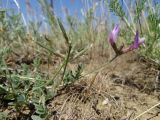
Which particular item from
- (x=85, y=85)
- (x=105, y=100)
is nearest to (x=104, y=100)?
(x=105, y=100)

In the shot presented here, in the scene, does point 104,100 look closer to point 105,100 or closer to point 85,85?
point 105,100

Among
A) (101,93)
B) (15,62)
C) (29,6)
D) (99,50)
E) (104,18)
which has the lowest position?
(101,93)

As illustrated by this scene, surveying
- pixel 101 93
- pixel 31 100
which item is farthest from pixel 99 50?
pixel 31 100

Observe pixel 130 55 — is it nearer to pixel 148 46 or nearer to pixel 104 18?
pixel 104 18

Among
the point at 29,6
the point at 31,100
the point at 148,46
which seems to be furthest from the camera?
the point at 29,6

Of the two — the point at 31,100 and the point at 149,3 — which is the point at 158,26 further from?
the point at 31,100

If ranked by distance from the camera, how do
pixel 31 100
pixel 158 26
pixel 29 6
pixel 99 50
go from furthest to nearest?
1. pixel 29 6
2. pixel 99 50
3. pixel 158 26
4. pixel 31 100

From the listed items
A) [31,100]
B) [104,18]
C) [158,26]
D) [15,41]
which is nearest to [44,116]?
[31,100]

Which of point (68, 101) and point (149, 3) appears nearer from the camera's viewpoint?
point (68, 101)

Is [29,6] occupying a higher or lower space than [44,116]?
higher
